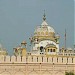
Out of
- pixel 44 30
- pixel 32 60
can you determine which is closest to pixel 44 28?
pixel 44 30

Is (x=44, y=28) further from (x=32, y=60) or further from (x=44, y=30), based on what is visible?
(x=32, y=60)

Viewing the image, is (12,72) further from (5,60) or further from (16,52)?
(16,52)

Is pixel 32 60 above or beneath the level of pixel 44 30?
beneath

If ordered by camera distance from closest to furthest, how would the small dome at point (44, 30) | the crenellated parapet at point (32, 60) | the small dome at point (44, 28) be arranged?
the crenellated parapet at point (32, 60), the small dome at point (44, 30), the small dome at point (44, 28)

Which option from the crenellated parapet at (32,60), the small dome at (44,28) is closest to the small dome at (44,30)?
the small dome at (44,28)

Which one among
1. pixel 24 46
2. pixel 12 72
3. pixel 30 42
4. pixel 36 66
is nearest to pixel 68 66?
pixel 36 66

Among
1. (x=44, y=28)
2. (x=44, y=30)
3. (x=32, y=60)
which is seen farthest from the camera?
(x=44, y=28)

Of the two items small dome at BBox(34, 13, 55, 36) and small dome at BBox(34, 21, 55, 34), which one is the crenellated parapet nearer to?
small dome at BBox(34, 13, 55, 36)

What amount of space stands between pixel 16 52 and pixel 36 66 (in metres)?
8.75

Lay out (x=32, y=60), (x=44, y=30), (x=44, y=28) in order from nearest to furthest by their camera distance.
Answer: (x=32, y=60)
(x=44, y=30)
(x=44, y=28)

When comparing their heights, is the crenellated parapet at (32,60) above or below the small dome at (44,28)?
below

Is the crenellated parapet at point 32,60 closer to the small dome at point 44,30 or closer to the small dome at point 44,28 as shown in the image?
the small dome at point 44,30

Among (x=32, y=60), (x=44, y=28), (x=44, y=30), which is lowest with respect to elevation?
(x=32, y=60)

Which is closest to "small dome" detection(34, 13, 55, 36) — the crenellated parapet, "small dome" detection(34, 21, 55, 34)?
"small dome" detection(34, 21, 55, 34)
